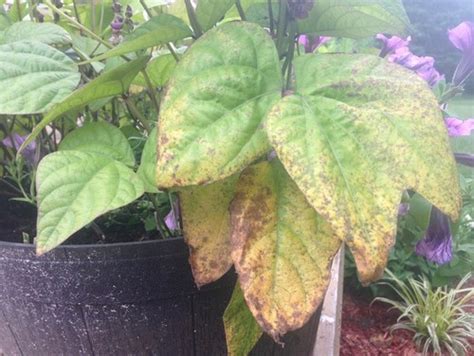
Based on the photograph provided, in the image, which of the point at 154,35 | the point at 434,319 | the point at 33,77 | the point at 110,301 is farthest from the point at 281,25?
the point at 434,319

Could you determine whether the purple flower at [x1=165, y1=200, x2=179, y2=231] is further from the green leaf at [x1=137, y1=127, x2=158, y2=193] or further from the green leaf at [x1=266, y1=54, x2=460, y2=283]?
the green leaf at [x1=266, y1=54, x2=460, y2=283]

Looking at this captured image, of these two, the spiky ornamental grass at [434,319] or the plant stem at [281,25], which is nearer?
the plant stem at [281,25]

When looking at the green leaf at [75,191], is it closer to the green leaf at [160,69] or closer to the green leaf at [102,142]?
the green leaf at [102,142]

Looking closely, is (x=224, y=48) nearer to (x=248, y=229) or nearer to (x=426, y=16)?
(x=248, y=229)

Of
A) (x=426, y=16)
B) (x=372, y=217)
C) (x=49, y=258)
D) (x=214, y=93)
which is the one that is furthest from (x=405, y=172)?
(x=426, y=16)

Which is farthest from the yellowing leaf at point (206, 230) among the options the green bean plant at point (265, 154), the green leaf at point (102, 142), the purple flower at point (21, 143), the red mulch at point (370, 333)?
the red mulch at point (370, 333)

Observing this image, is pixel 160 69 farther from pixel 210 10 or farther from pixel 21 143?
pixel 21 143
